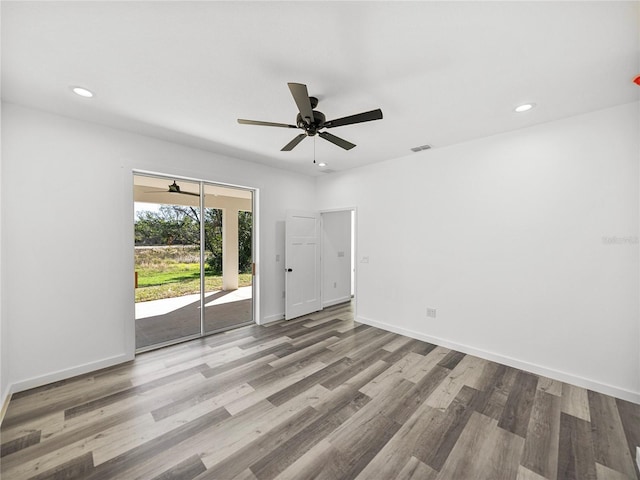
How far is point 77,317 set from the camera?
2785mm

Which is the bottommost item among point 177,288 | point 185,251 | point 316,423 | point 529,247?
point 316,423

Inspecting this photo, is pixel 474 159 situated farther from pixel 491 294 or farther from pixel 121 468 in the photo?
pixel 121 468

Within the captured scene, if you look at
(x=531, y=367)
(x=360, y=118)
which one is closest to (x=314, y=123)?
(x=360, y=118)

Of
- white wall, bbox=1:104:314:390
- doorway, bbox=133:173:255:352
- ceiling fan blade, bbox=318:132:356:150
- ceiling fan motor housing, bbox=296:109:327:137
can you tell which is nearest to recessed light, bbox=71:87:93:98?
white wall, bbox=1:104:314:390

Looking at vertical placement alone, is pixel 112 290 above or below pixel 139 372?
above

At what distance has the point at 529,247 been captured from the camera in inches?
114

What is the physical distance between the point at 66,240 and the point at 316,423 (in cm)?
316

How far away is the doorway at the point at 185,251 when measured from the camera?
3658 mm

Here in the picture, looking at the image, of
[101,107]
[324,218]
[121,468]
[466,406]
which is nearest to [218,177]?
[101,107]

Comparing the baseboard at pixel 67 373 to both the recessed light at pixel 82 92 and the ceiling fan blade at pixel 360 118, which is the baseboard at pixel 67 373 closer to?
the recessed light at pixel 82 92

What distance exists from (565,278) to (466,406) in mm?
Answer: 1753

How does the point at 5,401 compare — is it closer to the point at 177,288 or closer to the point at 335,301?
the point at 177,288

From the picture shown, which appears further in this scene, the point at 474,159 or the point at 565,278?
the point at 474,159

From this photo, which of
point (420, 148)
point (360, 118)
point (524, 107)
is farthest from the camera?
point (420, 148)
